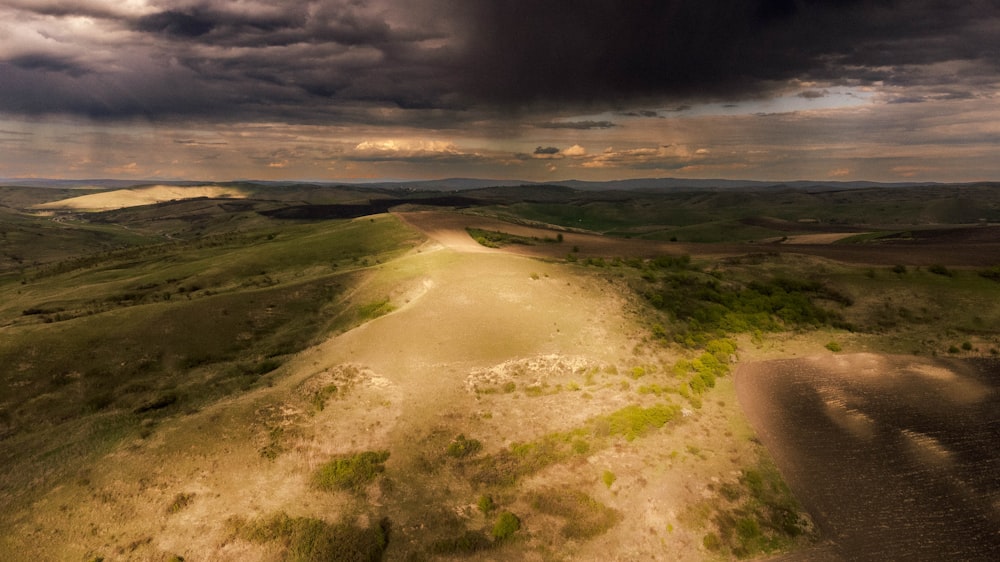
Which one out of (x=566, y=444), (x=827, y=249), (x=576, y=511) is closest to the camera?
(x=576, y=511)

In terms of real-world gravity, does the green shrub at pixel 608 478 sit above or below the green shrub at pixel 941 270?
below

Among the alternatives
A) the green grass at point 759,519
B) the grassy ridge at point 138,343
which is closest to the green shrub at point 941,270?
the green grass at point 759,519

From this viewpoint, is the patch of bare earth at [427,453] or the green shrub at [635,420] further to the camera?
the green shrub at [635,420]

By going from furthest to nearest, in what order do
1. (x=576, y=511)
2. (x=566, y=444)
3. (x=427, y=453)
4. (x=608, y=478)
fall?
(x=566, y=444) → (x=427, y=453) → (x=608, y=478) → (x=576, y=511)

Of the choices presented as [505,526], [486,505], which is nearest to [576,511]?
[505,526]

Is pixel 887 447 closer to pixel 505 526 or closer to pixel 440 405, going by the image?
pixel 505 526

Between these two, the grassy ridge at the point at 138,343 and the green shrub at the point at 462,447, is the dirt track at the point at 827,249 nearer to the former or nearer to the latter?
the grassy ridge at the point at 138,343

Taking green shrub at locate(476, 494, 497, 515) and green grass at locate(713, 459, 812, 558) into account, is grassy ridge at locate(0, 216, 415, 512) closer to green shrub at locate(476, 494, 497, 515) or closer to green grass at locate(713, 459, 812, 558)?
green shrub at locate(476, 494, 497, 515)
